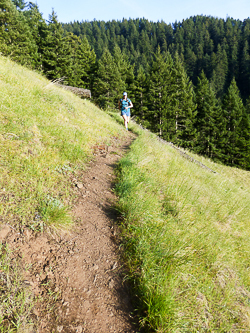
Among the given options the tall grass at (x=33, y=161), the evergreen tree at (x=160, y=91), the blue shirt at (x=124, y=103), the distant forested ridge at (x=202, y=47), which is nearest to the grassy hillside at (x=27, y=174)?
the tall grass at (x=33, y=161)

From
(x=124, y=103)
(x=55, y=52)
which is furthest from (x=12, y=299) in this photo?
(x=55, y=52)

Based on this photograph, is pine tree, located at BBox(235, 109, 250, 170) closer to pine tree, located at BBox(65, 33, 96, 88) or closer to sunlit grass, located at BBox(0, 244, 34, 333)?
pine tree, located at BBox(65, 33, 96, 88)

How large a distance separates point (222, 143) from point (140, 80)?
72.1 ft

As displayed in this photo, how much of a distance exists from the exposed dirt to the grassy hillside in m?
0.14

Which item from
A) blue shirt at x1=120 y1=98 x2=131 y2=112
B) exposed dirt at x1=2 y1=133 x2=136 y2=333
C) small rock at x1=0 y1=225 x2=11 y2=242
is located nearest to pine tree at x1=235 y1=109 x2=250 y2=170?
blue shirt at x1=120 y1=98 x2=131 y2=112

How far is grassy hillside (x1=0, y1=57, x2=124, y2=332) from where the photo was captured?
5.24 feet

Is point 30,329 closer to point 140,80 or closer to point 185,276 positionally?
point 185,276

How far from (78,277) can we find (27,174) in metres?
1.63

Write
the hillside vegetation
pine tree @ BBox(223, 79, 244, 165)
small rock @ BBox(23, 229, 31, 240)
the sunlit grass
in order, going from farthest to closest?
pine tree @ BBox(223, 79, 244, 165) < small rock @ BBox(23, 229, 31, 240) < the hillside vegetation < the sunlit grass

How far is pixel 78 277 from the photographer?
194 cm

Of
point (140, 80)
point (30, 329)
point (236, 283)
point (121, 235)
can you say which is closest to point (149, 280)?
point (121, 235)

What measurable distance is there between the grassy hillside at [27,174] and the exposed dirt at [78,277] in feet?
0.45

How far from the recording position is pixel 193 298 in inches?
74.0

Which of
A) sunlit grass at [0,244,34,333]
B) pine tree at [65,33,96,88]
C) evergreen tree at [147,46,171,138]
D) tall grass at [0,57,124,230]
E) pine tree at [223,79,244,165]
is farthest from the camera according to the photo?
pine tree at [65,33,96,88]
